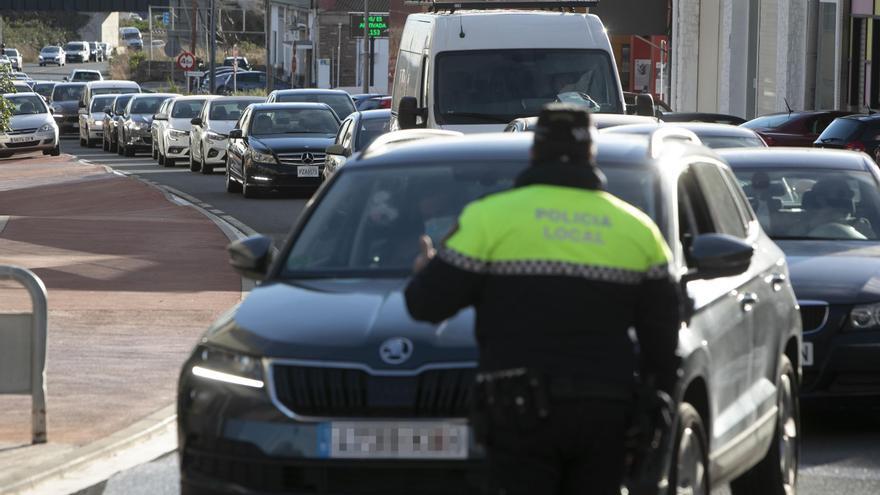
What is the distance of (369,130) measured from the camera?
2508 cm

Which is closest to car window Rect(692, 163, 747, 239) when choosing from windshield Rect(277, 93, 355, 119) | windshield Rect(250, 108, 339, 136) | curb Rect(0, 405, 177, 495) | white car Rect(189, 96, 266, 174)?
curb Rect(0, 405, 177, 495)

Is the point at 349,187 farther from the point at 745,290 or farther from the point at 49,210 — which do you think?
the point at 49,210

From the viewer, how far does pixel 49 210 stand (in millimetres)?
27172

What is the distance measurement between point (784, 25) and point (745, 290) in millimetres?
39640

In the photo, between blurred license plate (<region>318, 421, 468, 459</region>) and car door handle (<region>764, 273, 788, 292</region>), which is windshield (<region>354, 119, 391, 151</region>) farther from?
blurred license plate (<region>318, 421, 468, 459</region>)

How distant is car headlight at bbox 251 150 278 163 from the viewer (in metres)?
29.4

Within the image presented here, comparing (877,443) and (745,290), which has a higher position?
(745,290)

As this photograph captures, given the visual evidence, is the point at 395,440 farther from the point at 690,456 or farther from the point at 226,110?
the point at 226,110

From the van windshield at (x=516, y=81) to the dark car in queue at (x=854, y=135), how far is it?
9304 mm

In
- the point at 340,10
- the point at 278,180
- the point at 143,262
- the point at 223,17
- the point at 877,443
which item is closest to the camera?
the point at 877,443

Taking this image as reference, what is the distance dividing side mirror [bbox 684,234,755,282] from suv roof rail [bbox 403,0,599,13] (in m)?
14.4

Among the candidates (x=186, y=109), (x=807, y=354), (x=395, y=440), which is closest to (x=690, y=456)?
(x=395, y=440)

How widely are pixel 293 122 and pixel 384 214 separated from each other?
24.0 meters

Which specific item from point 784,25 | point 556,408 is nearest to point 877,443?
point 556,408
